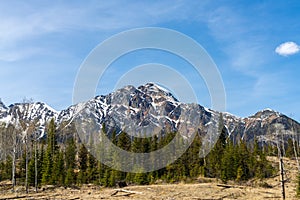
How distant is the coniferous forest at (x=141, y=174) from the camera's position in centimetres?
6012

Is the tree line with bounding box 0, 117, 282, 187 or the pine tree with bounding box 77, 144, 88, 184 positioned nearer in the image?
the tree line with bounding box 0, 117, 282, 187

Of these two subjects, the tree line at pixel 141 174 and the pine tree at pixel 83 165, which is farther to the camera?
the pine tree at pixel 83 165

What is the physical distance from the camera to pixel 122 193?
41.4 metres

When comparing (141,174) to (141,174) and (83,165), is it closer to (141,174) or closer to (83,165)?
(141,174)

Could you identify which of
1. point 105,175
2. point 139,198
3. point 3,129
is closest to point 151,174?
point 105,175

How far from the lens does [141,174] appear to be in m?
57.1

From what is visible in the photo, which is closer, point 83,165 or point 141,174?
point 141,174

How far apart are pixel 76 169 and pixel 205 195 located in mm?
44268

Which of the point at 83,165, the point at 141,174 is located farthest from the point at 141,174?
the point at 83,165

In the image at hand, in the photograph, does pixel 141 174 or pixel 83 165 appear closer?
pixel 141 174

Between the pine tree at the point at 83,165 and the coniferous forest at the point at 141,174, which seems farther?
the pine tree at the point at 83,165

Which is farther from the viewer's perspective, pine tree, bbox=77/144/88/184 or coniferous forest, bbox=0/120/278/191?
pine tree, bbox=77/144/88/184

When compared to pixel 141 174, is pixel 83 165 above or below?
above

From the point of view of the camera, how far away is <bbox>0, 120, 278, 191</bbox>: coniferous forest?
2367 inches
